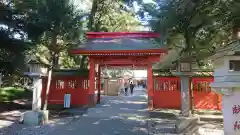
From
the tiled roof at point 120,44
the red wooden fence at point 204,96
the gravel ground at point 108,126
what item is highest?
the tiled roof at point 120,44

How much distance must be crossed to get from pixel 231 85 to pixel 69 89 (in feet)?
40.1

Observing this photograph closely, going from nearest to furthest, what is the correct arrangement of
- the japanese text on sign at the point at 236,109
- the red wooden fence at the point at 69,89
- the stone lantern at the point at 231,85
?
the stone lantern at the point at 231,85 < the japanese text on sign at the point at 236,109 < the red wooden fence at the point at 69,89

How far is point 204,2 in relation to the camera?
9.42 m

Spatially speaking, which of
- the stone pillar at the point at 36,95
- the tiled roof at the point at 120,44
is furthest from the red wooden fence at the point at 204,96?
the stone pillar at the point at 36,95

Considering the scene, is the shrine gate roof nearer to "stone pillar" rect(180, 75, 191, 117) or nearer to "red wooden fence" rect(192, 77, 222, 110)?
"red wooden fence" rect(192, 77, 222, 110)

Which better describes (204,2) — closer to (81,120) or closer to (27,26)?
(81,120)

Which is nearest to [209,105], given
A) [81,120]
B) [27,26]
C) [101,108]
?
[101,108]

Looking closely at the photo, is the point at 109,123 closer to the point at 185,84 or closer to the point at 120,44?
the point at 185,84

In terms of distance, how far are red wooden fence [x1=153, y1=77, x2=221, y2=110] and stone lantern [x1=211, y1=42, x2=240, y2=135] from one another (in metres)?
9.25

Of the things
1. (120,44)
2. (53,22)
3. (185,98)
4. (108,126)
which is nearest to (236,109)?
(185,98)

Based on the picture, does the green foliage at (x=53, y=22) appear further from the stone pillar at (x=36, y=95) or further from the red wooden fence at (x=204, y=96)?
the red wooden fence at (x=204, y=96)

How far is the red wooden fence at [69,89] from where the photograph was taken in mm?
17016

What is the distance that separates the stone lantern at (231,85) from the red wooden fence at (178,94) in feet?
30.3

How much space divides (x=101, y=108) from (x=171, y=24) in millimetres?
6887
